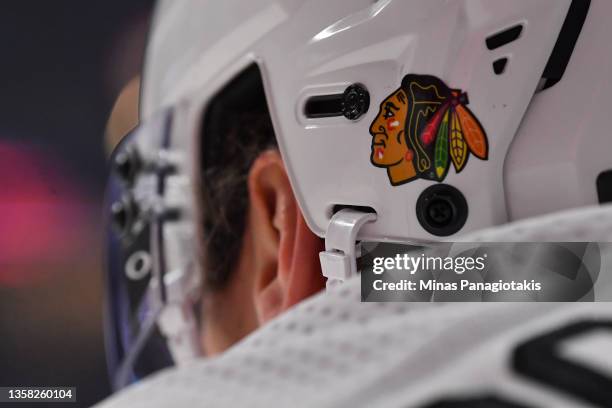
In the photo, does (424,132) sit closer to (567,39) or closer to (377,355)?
(567,39)

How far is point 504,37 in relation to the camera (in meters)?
0.60

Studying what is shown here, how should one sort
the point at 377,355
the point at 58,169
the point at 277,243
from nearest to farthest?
the point at 377,355 → the point at 277,243 → the point at 58,169

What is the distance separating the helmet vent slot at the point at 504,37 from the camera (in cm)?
60

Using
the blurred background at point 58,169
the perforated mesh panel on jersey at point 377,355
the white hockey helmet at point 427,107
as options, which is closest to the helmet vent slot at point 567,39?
the white hockey helmet at point 427,107

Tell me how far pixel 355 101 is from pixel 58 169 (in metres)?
1.02

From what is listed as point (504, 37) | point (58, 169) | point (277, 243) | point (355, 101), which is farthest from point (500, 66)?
point (58, 169)

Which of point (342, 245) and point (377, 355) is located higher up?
point (342, 245)

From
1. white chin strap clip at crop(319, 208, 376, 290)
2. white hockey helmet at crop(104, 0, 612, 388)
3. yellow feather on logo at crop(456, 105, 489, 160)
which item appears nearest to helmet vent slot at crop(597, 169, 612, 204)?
white hockey helmet at crop(104, 0, 612, 388)

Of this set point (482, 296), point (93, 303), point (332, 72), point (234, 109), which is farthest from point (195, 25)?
point (93, 303)

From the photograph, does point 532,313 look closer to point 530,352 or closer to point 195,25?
point 530,352

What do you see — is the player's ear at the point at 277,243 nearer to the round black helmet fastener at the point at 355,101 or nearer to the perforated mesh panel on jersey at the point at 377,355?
the round black helmet fastener at the point at 355,101

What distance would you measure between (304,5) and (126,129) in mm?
865

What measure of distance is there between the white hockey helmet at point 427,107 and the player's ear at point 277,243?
51 mm

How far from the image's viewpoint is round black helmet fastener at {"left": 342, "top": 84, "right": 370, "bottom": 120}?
0.65m
